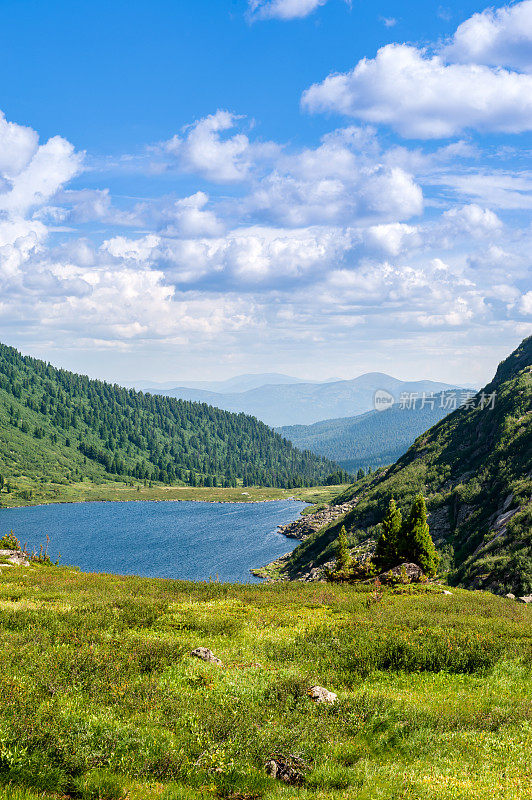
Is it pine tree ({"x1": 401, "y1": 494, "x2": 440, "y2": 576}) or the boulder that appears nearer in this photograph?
the boulder

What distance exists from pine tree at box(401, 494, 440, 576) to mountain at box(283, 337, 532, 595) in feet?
15.4

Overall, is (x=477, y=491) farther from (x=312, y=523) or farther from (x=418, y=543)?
(x=312, y=523)

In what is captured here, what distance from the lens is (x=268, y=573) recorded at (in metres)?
110

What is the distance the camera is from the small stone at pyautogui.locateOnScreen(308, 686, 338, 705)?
15508 mm

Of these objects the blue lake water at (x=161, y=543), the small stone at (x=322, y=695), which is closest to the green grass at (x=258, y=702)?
the small stone at (x=322, y=695)

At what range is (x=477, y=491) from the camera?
7094 centimetres

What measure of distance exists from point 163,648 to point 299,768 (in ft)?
28.2

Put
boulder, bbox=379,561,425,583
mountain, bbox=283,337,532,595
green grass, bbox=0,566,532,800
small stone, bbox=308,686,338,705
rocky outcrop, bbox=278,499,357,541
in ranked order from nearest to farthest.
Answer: green grass, bbox=0,566,532,800 < small stone, bbox=308,686,338,705 < boulder, bbox=379,561,425,583 < mountain, bbox=283,337,532,595 < rocky outcrop, bbox=278,499,357,541

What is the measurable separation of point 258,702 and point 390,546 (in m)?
34.0

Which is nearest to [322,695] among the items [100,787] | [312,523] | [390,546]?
[100,787]

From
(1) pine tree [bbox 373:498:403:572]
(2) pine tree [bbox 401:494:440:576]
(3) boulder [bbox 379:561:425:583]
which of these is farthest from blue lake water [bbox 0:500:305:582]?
(3) boulder [bbox 379:561:425:583]

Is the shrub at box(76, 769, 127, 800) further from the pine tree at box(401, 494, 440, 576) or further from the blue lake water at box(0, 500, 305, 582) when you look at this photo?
the blue lake water at box(0, 500, 305, 582)

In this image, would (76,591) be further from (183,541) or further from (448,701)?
(183,541)

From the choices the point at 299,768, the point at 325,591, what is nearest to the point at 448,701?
the point at 299,768
